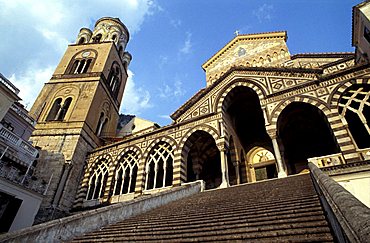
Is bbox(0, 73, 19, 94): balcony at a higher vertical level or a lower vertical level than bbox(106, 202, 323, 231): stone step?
higher

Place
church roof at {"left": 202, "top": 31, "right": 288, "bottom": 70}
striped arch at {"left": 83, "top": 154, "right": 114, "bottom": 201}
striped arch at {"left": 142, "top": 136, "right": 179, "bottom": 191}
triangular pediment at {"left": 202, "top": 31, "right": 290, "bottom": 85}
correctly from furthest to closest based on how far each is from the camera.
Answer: church roof at {"left": 202, "top": 31, "right": 288, "bottom": 70} < triangular pediment at {"left": 202, "top": 31, "right": 290, "bottom": 85} < striped arch at {"left": 83, "top": 154, "right": 114, "bottom": 201} < striped arch at {"left": 142, "top": 136, "right": 179, "bottom": 191}

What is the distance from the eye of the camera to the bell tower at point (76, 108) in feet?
52.1

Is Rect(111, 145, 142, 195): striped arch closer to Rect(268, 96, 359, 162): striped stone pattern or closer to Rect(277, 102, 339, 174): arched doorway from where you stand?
Rect(268, 96, 359, 162): striped stone pattern

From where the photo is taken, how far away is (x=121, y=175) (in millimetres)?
16109

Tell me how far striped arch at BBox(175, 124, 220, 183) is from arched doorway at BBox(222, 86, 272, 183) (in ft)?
5.57

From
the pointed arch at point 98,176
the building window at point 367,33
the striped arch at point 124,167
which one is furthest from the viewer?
the pointed arch at point 98,176

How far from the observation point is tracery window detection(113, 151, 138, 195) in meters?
15.6

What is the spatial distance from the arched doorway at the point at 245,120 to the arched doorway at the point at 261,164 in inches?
11.7

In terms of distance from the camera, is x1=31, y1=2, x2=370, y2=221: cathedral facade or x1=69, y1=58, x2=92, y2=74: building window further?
x1=69, y1=58, x2=92, y2=74: building window

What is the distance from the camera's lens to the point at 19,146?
46.0 feet

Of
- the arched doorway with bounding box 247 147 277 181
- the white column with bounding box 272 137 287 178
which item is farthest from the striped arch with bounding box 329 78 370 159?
the arched doorway with bounding box 247 147 277 181

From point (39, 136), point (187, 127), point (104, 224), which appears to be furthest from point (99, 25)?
point (104, 224)

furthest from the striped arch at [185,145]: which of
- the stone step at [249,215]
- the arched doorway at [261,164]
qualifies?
the stone step at [249,215]

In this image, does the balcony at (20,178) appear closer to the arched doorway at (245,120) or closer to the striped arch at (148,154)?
the striped arch at (148,154)
